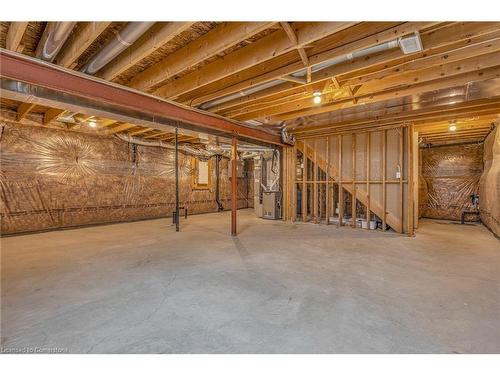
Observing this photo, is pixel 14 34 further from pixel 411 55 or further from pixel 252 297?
pixel 411 55

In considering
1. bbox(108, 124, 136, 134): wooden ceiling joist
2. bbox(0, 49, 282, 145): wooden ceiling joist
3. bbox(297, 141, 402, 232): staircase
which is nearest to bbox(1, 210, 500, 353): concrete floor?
bbox(297, 141, 402, 232): staircase

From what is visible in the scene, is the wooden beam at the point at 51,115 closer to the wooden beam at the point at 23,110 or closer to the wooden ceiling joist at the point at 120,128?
the wooden beam at the point at 23,110

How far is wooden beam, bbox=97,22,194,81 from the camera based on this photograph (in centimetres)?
200

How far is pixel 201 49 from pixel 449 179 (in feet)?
25.3

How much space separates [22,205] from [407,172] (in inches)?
318

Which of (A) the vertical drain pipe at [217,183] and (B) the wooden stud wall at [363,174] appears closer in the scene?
(B) the wooden stud wall at [363,174]

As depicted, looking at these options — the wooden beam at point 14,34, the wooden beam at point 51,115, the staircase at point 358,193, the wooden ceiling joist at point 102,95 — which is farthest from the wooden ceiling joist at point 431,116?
the wooden beam at point 51,115

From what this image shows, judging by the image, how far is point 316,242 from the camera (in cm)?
406

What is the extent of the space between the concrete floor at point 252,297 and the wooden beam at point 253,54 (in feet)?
7.65

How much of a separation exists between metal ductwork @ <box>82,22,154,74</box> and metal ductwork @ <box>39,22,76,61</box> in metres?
0.33

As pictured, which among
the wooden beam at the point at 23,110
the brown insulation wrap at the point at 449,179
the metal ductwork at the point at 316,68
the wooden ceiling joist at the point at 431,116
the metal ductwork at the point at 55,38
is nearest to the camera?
the metal ductwork at the point at 55,38

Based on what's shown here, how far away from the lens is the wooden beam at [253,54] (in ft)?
6.79
